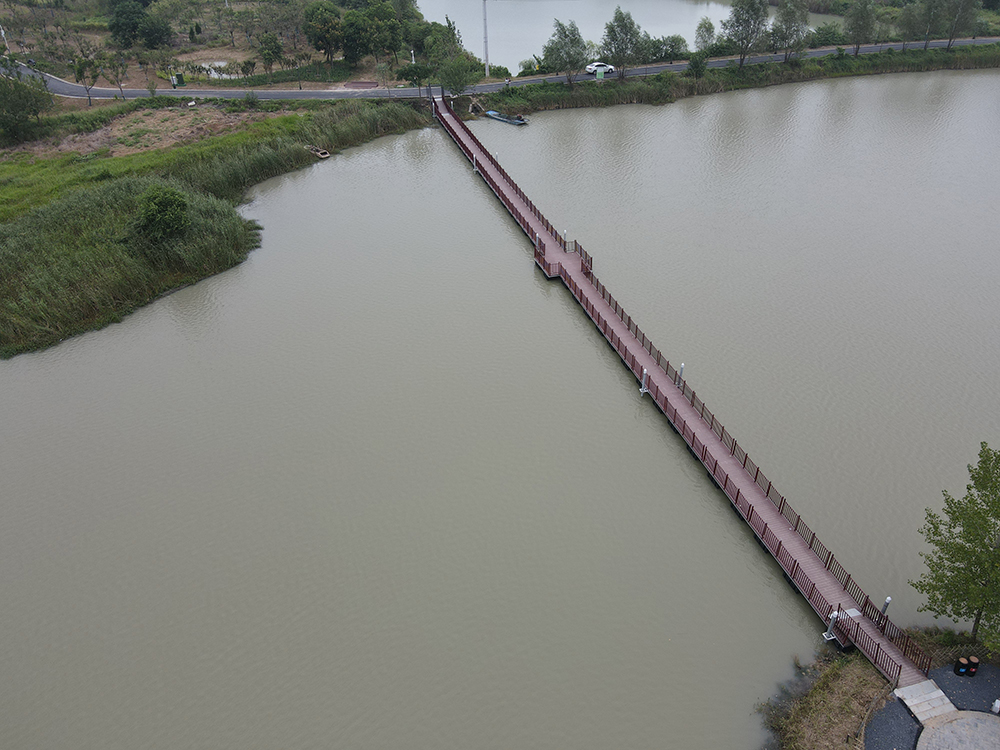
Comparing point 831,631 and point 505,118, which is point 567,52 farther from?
point 831,631

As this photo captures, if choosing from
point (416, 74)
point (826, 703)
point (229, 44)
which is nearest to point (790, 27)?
point (416, 74)

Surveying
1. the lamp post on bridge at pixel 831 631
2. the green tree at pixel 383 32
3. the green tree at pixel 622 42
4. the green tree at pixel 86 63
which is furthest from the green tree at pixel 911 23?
the green tree at pixel 86 63

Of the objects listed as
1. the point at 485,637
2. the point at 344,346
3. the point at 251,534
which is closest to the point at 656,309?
the point at 344,346

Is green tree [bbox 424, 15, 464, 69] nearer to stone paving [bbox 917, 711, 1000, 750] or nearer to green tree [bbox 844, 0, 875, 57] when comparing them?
green tree [bbox 844, 0, 875, 57]

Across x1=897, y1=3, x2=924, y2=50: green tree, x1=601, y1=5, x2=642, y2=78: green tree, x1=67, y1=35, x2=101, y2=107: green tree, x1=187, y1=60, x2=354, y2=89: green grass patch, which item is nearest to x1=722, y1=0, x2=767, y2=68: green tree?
Result: x1=601, y1=5, x2=642, y2=78: green tree

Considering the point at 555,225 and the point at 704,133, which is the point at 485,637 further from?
the point at 704,133

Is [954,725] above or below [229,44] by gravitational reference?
below
